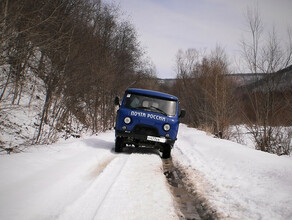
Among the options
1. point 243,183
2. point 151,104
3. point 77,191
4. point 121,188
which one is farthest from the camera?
point 151,104

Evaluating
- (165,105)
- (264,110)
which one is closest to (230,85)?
(264,110)

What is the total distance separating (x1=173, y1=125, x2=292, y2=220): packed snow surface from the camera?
122 inches

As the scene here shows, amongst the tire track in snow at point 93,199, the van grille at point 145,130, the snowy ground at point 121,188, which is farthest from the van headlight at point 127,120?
the tire track in snow at point 93,199

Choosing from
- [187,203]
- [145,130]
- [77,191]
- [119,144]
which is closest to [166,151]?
[145,130]

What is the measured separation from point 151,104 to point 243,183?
369 cm

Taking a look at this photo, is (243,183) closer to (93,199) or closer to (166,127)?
(166,127)

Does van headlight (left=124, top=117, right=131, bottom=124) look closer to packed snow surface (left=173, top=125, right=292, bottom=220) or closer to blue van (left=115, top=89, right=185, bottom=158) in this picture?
blue van (left=115, top=89, right=185, bottom=158)

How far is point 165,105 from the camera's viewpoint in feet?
23.0

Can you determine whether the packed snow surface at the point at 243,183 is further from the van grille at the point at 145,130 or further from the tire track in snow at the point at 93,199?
the tire track in snow at the point at 93,199

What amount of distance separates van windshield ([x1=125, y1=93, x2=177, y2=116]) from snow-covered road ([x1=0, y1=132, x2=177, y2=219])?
2504 millimetres

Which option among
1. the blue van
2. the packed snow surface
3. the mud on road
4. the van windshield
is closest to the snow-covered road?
the mud on road

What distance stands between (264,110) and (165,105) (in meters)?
4.76

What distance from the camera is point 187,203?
3.40 m

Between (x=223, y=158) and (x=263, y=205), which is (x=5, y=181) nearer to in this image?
(x=263, y=205)
